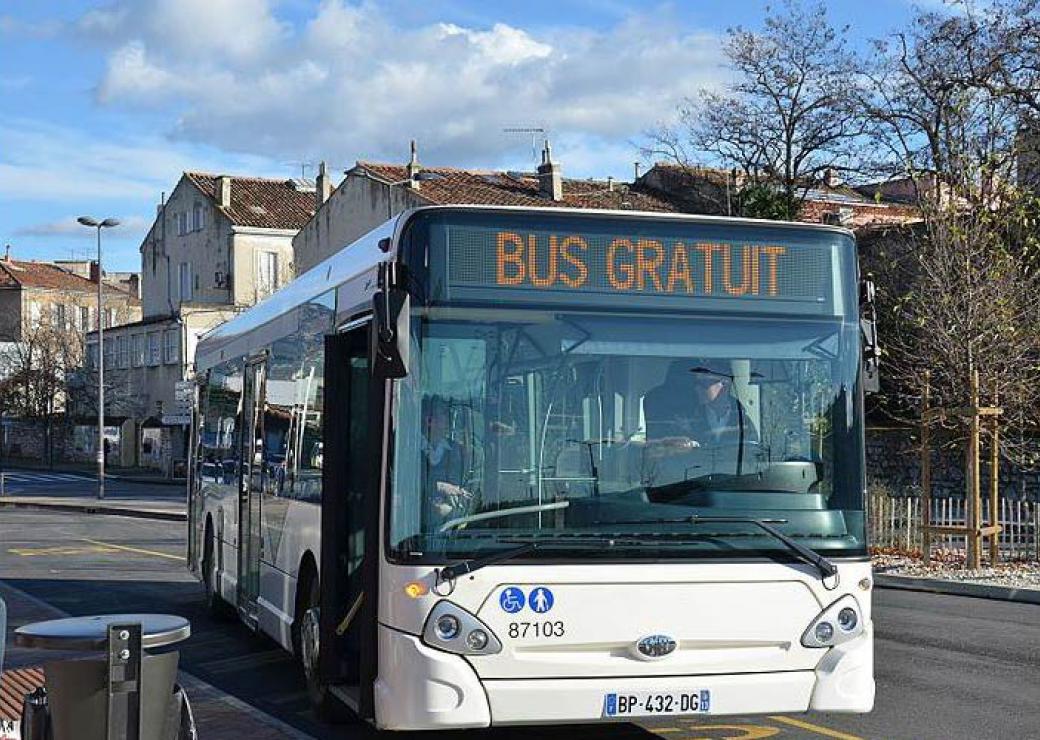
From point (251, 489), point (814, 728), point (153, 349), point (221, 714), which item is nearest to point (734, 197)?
point (251, 489)

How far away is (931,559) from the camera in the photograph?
21.6 metres

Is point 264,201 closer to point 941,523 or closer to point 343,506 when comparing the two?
point 941,523

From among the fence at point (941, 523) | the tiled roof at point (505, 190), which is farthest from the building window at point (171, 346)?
the fence at point (941, 523)

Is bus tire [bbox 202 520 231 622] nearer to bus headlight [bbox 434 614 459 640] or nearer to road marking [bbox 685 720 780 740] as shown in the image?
road marking [bbox 685 720 780 740]

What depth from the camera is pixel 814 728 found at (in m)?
8.91

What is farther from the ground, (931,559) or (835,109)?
(835,109)

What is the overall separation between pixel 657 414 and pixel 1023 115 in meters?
28.0

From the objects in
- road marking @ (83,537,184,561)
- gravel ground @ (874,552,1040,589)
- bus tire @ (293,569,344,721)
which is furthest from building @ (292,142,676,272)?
bus tire @ (293,569,344,721)

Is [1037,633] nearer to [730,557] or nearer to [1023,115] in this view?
[730,557]

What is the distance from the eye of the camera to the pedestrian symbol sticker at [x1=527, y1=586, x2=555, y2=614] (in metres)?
7.00

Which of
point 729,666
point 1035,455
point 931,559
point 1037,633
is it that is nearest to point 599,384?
point 729,666

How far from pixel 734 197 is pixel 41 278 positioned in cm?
7160

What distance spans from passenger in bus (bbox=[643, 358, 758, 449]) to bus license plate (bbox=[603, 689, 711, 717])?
121cm

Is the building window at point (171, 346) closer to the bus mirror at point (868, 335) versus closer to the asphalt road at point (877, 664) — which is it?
the asphalt road at point (877, 664)
